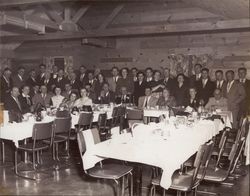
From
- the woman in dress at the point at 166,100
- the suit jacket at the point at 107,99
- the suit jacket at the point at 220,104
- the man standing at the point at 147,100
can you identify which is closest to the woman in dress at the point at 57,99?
the suit jacket at the point at 107,99

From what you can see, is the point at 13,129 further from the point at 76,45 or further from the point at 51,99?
the point at 76,45

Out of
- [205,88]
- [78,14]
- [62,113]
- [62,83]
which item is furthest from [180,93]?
[78,14]

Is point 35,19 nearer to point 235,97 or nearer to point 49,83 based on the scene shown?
point 49,83

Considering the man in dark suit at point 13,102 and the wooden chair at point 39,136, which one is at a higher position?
the man in dark suit at point 13,102

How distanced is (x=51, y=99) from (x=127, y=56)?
10.7ft

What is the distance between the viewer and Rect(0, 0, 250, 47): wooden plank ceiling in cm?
791

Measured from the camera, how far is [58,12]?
988 centimetres

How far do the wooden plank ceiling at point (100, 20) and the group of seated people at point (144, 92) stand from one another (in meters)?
1.03

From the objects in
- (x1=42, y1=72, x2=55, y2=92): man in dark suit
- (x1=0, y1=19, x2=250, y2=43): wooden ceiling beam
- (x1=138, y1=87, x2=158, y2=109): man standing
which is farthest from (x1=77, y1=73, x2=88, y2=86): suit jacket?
(x1=138, y1=87, x2=158, y2=109): man standing

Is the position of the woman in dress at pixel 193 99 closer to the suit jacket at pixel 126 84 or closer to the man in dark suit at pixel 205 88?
the man in dark suit at pixel 205 88

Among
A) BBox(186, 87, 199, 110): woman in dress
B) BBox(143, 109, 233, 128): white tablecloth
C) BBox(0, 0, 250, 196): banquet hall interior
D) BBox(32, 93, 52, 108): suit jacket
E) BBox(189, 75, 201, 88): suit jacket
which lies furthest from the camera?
BBox(32, 93, 52, 108): suit jacket

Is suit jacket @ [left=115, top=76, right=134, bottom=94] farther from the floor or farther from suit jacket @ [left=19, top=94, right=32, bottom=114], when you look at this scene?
the floor

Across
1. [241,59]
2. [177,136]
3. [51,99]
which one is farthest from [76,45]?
[177,136]

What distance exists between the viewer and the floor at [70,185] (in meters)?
4.22
